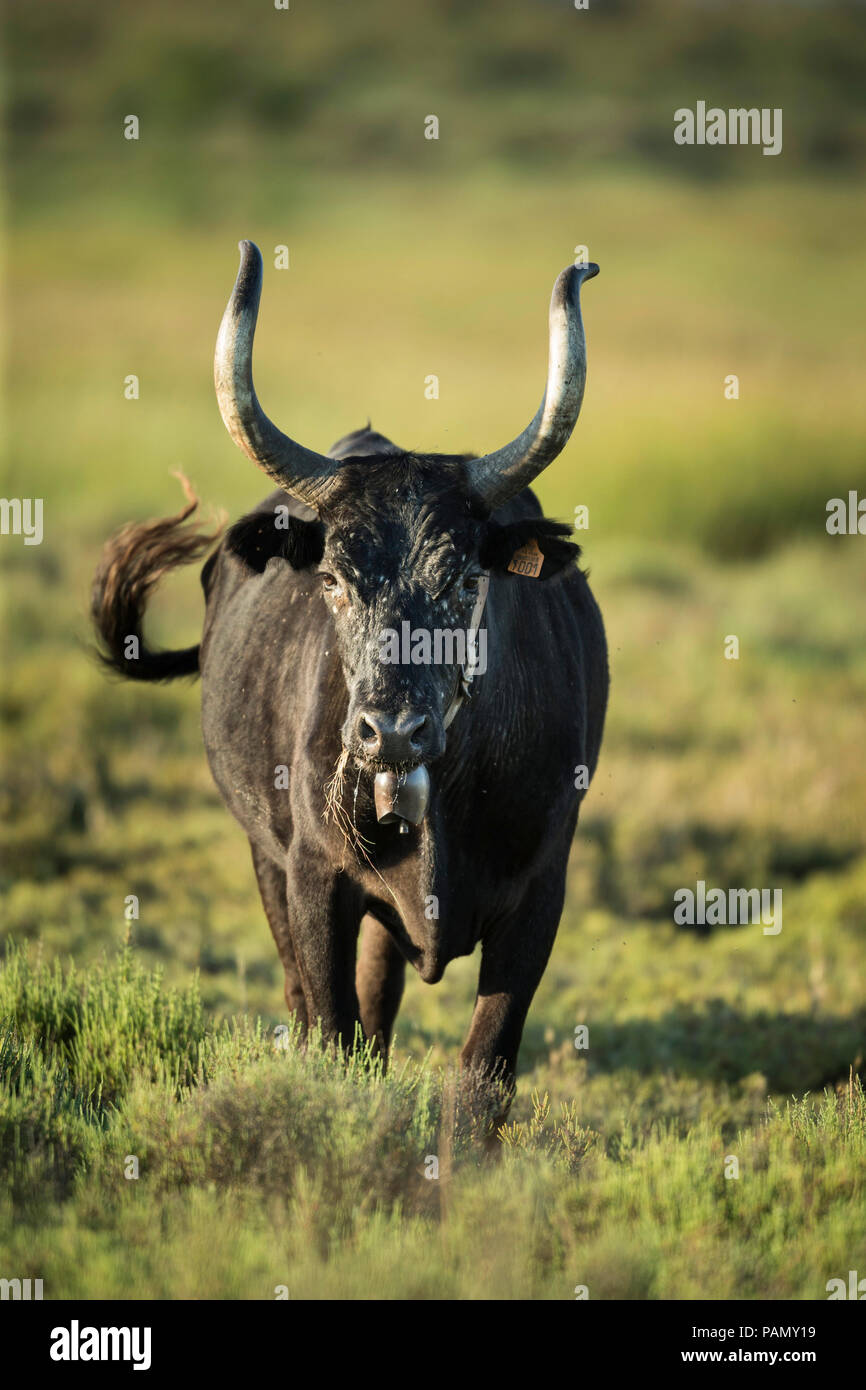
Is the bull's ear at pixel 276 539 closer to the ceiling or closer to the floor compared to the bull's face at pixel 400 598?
closer to the ceiling

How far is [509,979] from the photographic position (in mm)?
6844

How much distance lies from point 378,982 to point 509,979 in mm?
1488

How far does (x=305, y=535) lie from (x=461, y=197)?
72.4 metres

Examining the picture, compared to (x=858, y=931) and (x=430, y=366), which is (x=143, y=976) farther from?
(x=430, y=366)

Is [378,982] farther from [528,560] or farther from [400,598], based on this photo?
[400,598]

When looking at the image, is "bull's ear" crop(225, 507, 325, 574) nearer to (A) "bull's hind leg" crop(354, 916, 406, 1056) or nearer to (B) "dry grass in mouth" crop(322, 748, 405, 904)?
(B) "dry grass in mouth" crop(322, 748, 405, 904)

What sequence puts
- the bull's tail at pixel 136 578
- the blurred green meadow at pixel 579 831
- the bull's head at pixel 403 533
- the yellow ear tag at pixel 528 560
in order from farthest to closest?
the bull's tail at pixel 136 578
the yellow ear tag at pixel 528 560
the bull's head at pixel 403 533
the blurred green meadow at pixel 579 831

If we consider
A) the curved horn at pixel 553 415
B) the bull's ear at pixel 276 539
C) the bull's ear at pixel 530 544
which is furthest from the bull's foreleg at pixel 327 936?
the curved horn at pixel 553 415

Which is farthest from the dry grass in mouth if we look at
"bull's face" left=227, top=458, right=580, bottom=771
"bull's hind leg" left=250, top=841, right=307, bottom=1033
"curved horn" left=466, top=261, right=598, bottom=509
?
"bull's hind leg" left=250, top=841, right=307, bottom=1033

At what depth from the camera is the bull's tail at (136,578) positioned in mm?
9445

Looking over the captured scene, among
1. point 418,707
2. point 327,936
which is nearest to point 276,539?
point 418,707

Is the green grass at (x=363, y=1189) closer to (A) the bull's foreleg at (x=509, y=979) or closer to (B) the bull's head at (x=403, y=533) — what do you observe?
(A) the bull's foreleg at (x=509, y=979)
